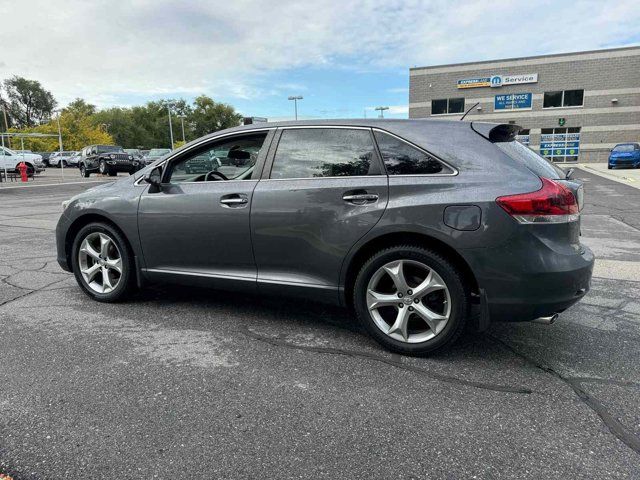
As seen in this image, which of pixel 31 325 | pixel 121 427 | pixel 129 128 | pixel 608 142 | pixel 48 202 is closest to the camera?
pixel 121 427

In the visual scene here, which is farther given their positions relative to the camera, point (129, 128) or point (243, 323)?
point (129, 128)

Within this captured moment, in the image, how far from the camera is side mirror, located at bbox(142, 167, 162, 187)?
13.7 feet

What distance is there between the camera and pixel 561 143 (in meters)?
40.3

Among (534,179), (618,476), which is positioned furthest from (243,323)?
(618,476)

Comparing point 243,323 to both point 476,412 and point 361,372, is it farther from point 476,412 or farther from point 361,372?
point 476,412

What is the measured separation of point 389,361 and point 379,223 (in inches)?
37.5

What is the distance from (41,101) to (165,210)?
113132 millimetres

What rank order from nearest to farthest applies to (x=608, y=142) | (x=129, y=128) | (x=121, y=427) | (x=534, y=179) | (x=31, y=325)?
1. (x=121, y=427)
2. (x=534, y=179)
3. (x=31, y=325)
4. (x=608, y=142)
5. (x=129, y=128)

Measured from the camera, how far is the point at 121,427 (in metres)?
2.51

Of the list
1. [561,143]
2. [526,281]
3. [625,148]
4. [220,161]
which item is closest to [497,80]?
[561,143]

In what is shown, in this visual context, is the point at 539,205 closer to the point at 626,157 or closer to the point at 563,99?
the point at 626,157

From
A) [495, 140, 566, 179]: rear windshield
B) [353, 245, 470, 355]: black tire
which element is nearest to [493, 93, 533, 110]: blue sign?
[495, 140, 566, 179]: rear windshield

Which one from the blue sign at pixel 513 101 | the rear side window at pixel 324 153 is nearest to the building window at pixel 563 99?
the blue sign at pixel 513 101

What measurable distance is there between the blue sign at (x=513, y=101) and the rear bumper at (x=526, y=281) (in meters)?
42.2
